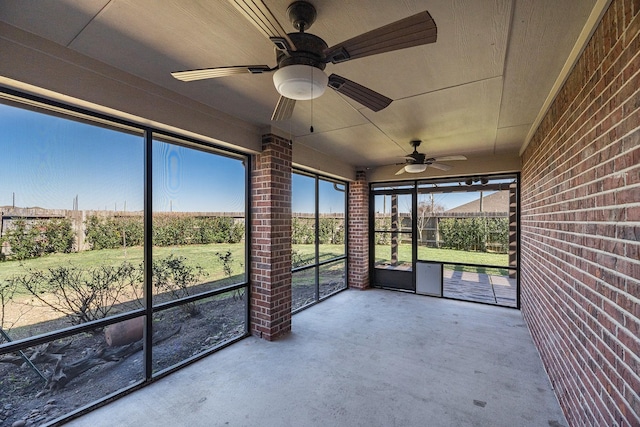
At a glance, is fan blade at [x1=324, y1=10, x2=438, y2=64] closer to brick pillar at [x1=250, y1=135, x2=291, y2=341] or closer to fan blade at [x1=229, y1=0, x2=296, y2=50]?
fan blade at [x1=229, y1=0, x2=296, y2=50]

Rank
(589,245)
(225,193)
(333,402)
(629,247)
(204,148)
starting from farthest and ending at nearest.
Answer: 1. (225,193)
2. (204,148)
3. (333,402)
4. (589,245)
5. (629,247)

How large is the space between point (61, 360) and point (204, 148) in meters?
2.16

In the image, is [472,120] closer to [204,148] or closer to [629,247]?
[629,247]

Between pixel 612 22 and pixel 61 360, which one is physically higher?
pixel 612 22

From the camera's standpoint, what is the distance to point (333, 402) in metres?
2.30

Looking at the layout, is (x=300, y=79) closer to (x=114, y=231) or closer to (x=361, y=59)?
(x=361, y=59)

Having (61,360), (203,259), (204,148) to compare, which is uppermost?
(204,148)

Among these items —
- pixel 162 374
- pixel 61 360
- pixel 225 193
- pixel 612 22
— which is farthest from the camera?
pixel 225 193

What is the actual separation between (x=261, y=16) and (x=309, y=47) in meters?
0.40

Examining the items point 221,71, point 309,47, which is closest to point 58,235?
A: point 221,71

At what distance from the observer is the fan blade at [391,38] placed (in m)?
1.14

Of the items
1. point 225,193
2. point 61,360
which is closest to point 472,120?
point 225,193

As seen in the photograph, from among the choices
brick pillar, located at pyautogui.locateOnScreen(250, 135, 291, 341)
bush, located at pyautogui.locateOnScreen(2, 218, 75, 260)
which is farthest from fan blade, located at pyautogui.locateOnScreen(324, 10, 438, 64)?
bush, located at pyautogui.locateOnScreen(2, 218, 75, 260)

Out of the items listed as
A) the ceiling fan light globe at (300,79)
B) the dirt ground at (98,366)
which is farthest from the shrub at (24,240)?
the ceiling fan light globe at (300,79)
